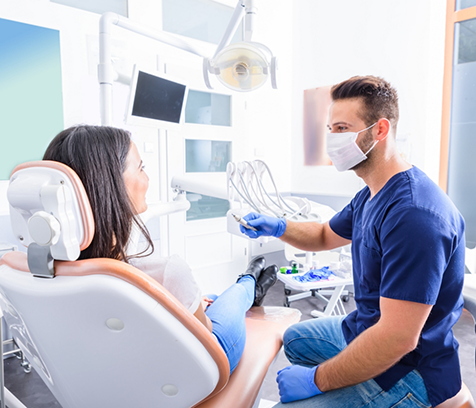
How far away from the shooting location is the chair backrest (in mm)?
631

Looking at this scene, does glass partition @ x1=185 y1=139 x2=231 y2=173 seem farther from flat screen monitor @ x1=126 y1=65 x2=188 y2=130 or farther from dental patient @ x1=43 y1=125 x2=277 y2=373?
dental patient @ x1=43 y1=125 x2=277 y2=373

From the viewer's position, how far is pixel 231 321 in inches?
42.5

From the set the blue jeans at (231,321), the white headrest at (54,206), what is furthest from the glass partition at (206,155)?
the white headrest at (54,206)

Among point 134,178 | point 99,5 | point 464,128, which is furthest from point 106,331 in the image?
point 464,128

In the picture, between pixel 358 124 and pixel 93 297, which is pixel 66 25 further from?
pixel 93 297

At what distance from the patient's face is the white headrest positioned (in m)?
0.30

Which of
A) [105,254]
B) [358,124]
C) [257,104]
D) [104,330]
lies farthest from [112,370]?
[257,104]

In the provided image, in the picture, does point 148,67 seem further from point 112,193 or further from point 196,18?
point 112,193

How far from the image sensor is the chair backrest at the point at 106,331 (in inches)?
24.8

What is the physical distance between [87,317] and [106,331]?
0.05 metres

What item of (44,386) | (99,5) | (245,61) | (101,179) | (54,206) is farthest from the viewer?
(99,5)

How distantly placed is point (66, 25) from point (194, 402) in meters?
2.51

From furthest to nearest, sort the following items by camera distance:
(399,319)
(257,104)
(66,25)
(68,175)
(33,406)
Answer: (257,104) → (66,25) → (33,406) → (399,319) → (68,175)

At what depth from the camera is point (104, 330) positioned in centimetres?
68
